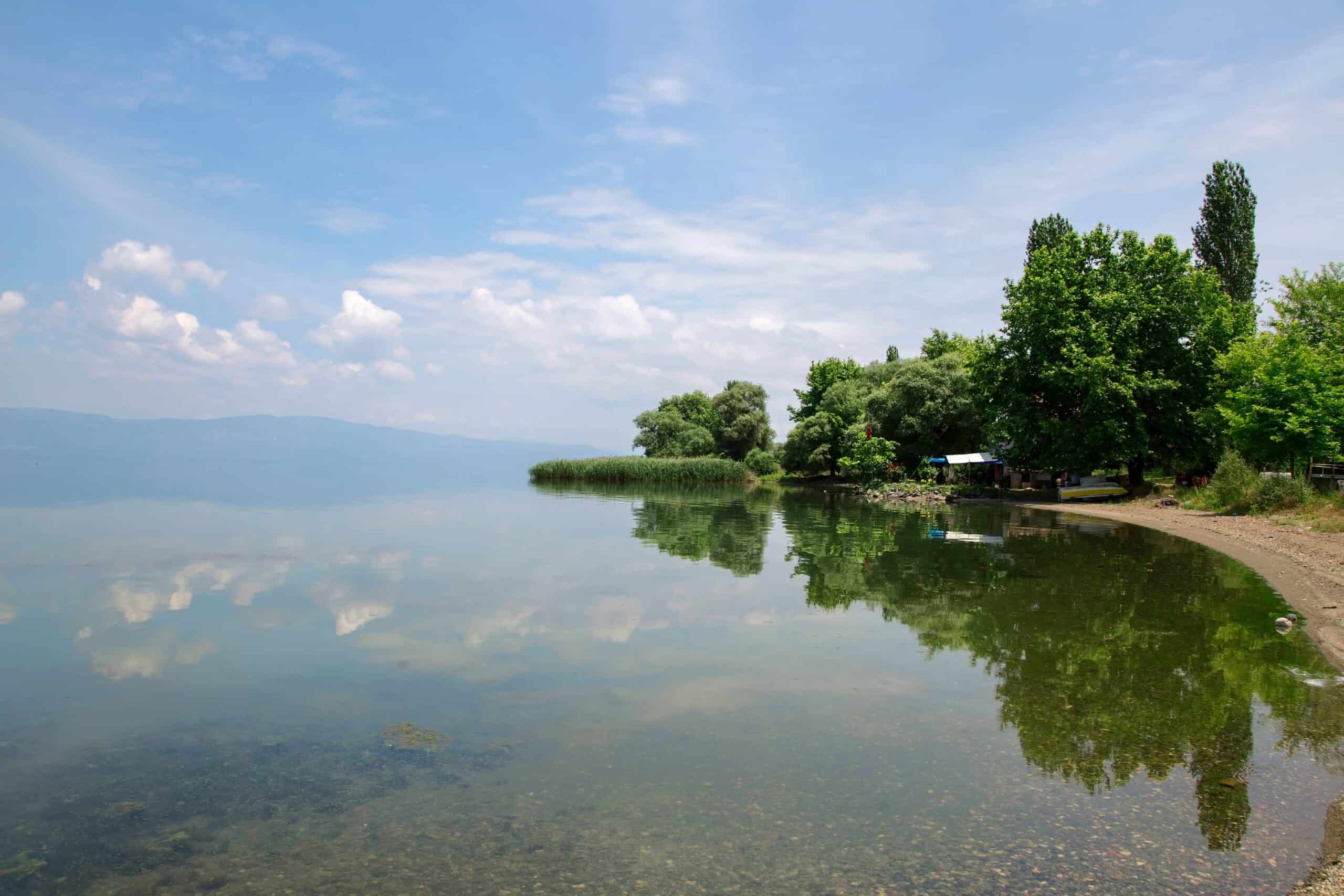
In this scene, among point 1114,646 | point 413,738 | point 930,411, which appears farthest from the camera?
point 930,411

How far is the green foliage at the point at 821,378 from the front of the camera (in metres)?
79.8

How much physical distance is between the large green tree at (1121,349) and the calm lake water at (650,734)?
2533 centimetres

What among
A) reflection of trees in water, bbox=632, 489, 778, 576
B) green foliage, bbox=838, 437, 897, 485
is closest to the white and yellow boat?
green foliage, bbox=838, 437, 897, 485

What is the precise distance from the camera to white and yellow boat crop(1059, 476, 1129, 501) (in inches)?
1799

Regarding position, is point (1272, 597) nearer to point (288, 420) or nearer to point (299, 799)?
point (299, 799)

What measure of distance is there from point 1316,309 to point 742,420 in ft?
170

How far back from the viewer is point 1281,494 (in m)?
30.7

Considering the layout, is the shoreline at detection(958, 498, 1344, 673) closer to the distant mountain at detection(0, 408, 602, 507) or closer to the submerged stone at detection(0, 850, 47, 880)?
the submerged stone at detection(0, 850, 47, 880)

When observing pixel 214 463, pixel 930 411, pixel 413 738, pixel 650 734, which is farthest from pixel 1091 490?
pixel 214 463

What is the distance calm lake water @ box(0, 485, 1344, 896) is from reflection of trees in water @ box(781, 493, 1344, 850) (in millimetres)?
70

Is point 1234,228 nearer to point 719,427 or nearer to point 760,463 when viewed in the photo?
point 760,463

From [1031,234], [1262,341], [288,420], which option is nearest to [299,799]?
[1262,341]

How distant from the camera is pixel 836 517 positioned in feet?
127

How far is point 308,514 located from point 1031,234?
53.4 metres
